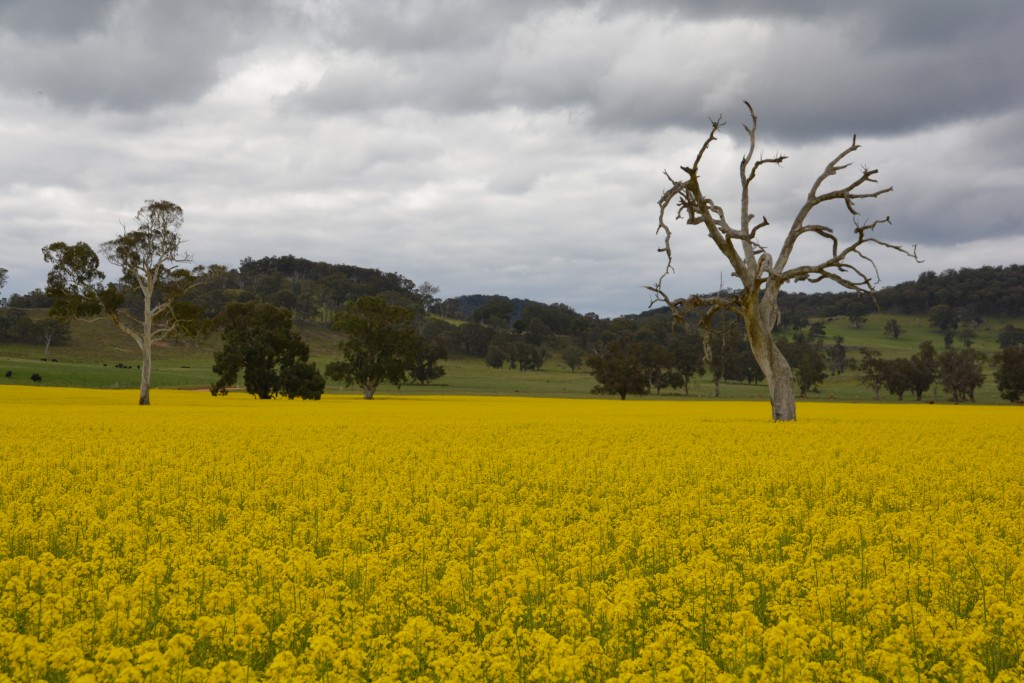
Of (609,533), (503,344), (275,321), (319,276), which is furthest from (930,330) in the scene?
(609,533)

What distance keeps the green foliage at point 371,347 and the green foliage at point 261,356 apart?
414 centimetres

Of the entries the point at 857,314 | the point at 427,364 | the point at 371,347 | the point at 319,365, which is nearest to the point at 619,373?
the point at 427,364

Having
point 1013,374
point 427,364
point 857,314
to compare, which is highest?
point 857,314

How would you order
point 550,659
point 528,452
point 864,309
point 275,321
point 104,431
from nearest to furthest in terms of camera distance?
point 550,659 → point 528,452 → point 104,431 → point 275,321 → point 864,309

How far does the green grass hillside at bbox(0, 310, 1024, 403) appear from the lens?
77.5 meters

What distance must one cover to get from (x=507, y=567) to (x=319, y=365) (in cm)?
10745

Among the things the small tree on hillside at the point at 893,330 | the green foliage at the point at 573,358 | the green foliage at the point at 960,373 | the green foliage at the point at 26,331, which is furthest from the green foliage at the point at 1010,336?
the green foliage at the point at 26,331

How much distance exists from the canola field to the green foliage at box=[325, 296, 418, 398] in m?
46.6

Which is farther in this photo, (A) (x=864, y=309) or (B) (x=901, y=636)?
(A) (x=864, y=309)

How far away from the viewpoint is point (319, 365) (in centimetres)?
11212

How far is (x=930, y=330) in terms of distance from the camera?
602 ft

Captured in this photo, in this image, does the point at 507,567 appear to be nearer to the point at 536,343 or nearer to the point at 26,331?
the point at 26,331

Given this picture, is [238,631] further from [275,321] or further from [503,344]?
[503,344]

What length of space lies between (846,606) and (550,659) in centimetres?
314
